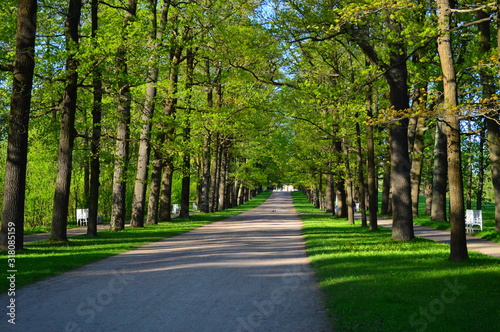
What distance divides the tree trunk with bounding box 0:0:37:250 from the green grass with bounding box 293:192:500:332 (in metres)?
8.13

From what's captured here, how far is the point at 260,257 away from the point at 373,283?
16.4 feet

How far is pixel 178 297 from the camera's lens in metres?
8.12

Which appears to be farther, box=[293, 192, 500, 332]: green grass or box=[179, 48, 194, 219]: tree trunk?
box=[179, 48, 194, 219]: tree trunk

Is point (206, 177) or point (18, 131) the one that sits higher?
point (18, 131)

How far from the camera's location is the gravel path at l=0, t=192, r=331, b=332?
649 cm

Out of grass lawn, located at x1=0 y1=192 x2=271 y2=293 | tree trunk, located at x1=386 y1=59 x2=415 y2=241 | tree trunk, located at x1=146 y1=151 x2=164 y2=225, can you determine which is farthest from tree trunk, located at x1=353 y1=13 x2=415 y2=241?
tree trunk, located at x1=146 y1=151 x2=164 y2=225

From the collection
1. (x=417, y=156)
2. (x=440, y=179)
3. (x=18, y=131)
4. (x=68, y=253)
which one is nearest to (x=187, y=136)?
(x=417, y=156)

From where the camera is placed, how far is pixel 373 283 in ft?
29.6

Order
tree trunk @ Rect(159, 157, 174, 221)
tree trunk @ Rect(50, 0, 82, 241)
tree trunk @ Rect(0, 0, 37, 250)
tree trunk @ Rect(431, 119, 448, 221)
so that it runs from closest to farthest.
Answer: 1. tree trunk @ Rect(0, 0, 37, 250)
2. tree trunk @ Rect(50, 0, 82, 241)
3. tree trunk @ Rect(431, 119, 448, 221)
4. tree trunk @ Rect(159, 157, 174, 221)

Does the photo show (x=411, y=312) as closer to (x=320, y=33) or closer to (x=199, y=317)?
(x=199, y=317)

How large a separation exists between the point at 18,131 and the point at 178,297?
849 cm

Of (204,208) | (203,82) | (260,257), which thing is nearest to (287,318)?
(260,257)

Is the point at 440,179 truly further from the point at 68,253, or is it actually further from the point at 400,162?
the point at 68,253

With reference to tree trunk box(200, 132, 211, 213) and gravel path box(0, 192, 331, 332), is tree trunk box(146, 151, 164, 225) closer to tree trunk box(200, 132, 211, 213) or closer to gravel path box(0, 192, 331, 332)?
tree trunk box(200, 132, 211, 213)
